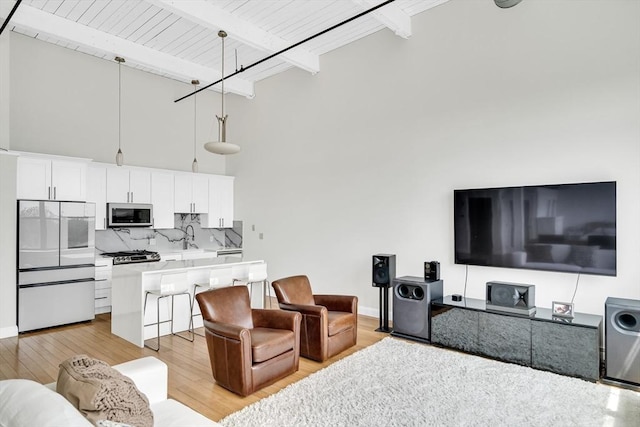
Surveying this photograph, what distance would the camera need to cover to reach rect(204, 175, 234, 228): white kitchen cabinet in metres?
7.50

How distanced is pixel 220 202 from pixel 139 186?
1620 millimetres

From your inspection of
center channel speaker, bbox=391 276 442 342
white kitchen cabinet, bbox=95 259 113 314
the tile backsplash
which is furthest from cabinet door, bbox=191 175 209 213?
center channel speaker, bbox=391 276 442 342

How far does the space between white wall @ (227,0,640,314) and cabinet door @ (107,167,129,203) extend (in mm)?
2273

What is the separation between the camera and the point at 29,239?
486cm

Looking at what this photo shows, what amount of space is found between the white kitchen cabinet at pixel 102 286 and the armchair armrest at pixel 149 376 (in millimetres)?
4221

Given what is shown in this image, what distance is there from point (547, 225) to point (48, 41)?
730cm

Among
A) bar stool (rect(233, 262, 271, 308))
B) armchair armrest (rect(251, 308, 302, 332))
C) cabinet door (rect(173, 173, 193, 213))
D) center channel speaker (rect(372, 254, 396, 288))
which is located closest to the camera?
armchair armrest (rect(251, 308, 302, 332))

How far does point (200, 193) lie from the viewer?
289 inches

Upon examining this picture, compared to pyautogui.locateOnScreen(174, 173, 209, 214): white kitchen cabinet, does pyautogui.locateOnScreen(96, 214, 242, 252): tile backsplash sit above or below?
below

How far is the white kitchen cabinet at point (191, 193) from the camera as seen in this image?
7.00 meters

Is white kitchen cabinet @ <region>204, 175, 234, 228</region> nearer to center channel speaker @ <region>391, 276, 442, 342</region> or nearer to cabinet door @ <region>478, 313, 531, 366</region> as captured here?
center channel speaker @ <region>391, 276, 442, 342</region>

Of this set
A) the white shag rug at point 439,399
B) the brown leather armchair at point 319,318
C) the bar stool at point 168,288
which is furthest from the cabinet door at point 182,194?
the white shag rug at point 439,399

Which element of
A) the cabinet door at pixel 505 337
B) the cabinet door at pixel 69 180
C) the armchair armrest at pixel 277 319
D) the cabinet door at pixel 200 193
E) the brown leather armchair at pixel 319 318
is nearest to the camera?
the armchair armrest at pixel 277 319

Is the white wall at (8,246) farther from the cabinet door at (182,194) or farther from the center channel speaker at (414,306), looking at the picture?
the center channel speaker at (414,306)
